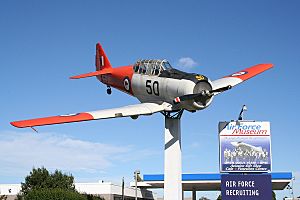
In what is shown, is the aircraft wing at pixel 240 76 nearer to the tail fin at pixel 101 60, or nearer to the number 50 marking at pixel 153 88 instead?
the number 50 marking at pixel 153 88

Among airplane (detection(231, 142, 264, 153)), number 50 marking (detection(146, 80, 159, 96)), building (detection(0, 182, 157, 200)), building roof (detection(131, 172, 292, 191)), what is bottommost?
building (detection(0, 182, 157, 200))

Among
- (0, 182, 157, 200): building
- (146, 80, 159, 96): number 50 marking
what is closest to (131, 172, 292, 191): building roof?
(0, 182, 157, 200): building

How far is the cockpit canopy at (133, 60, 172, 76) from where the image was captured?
2369 centimetres

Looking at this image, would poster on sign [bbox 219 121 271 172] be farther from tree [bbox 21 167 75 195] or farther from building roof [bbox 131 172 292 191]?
tree [bbox 21 167 75 195]

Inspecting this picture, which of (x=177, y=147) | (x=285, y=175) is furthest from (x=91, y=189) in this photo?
(x=177, y=147)

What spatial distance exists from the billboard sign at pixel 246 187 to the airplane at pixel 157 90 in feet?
24.2

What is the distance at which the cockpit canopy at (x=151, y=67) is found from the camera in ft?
77.7

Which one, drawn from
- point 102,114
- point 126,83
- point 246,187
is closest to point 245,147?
point 246,187

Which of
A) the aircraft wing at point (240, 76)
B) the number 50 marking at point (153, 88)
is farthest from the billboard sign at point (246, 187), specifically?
the number 50 marking at point (153, 88)

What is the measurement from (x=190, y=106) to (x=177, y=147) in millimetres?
3280

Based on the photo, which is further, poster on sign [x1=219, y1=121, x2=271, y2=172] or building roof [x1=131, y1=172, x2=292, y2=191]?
building roof [x1=131, y1=172, x2=292, y2=191]

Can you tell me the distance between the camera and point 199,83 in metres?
21.9

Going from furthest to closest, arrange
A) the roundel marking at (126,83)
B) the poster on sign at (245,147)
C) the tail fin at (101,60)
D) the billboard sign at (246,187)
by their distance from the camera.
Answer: the poster on sign at (245,147), the tail fin at (101,60), the billboard sign at (246,187), the roundel marking at (126,83)

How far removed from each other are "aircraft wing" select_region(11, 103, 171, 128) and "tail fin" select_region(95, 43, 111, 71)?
7.53 metres
